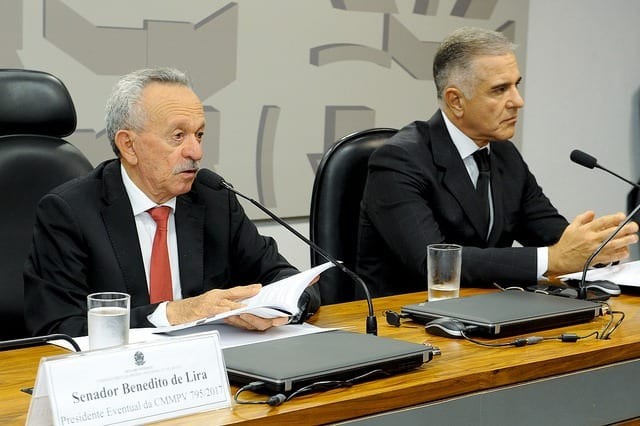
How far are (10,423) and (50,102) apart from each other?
1203 millimetres

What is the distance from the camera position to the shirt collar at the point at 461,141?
283 cm

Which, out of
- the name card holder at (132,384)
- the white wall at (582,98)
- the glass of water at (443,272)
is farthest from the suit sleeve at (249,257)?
the white wall at (582,98)

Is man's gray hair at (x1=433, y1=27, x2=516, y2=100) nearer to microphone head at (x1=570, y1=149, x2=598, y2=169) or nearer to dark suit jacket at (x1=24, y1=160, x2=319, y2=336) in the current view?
microphone head at (x1=570, y1=149, x2=598, y2=169)

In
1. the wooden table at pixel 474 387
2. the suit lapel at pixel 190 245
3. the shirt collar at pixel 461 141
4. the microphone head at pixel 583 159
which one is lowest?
the wooden table at pixel 474 387

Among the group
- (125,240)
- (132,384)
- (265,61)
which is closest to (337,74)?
(265,61)

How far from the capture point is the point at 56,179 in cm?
244

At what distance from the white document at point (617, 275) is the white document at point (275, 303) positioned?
32.4 inches

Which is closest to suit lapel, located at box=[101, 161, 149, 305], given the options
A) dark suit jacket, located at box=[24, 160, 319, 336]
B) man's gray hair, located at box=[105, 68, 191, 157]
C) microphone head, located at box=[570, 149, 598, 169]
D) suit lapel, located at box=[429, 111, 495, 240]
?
dark suit jacket, located at box=[24, 160, 319, 336]

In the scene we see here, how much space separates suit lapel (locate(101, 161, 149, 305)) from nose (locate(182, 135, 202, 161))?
163mm

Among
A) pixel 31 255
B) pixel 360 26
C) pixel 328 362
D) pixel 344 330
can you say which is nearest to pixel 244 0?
pixel 360 26

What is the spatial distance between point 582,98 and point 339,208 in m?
2.33

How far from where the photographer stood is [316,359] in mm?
1604

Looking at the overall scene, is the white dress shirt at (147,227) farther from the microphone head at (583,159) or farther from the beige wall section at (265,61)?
the beige wall section at (265,61)

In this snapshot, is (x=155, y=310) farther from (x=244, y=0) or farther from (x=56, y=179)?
(x=244, y=0)
